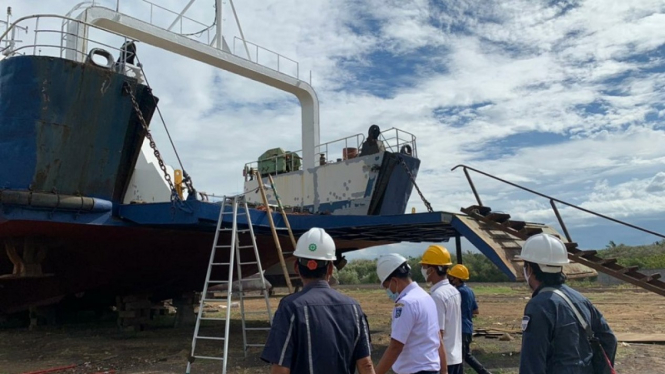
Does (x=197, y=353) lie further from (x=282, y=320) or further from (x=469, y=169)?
(x=282, y=320)

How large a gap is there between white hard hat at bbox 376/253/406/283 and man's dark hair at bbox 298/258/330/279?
0.87 m

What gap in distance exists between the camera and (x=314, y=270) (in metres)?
2.81

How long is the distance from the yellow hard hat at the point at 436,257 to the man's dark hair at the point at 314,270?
2.04 m

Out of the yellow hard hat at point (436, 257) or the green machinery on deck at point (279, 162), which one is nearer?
the yellow hard hat at point (436, 257)

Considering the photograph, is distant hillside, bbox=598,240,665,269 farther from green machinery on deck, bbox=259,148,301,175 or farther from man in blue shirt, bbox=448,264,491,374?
man in blue shirt, bbox=448,264,491,374

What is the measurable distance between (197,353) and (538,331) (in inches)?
285

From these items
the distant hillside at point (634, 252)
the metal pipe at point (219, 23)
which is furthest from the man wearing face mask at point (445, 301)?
the distant hillside at point (634, 252)

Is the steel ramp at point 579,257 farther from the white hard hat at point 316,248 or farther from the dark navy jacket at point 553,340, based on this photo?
the white hard hat at point 316,248

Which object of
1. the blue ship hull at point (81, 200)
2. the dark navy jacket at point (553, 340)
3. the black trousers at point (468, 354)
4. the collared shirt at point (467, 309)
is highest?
the blue ship hull at point (81, 200)

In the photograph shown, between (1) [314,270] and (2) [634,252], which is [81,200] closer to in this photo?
(1) [314,270]

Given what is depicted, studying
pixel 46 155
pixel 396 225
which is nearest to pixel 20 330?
pixel 46 155

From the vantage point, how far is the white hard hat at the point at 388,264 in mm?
3609

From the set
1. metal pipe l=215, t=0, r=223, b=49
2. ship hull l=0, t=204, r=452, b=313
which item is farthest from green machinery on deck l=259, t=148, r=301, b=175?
metal pipe l=215, t=0, r=223, b=49

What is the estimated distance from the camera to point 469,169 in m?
9.12
